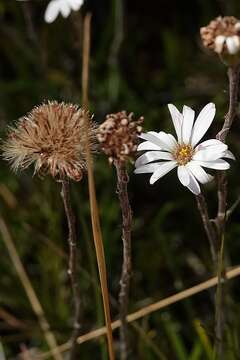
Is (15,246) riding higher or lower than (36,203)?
lower

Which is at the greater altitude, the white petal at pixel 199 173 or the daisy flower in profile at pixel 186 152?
the daisy flower in profile at pixel 186 152

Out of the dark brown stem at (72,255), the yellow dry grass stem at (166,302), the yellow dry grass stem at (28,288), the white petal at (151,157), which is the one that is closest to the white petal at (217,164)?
the white petal at (151,157)

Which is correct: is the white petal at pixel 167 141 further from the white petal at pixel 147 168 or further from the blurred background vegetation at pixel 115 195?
the blurred background vegetation at pixel 115 195

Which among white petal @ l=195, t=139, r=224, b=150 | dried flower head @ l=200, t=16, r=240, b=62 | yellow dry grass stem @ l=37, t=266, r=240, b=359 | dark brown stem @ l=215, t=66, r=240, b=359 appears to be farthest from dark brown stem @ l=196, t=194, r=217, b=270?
dried flower head @ l=200, t=16, r=240, b=62

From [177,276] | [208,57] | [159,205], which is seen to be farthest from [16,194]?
[208,57]

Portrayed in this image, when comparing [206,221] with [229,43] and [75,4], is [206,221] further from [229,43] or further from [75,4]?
[75,4]

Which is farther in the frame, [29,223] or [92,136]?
[29,223]

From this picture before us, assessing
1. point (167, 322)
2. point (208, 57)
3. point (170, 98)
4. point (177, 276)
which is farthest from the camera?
point (208, 57)

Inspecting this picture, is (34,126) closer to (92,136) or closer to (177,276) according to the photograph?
(92,136)
